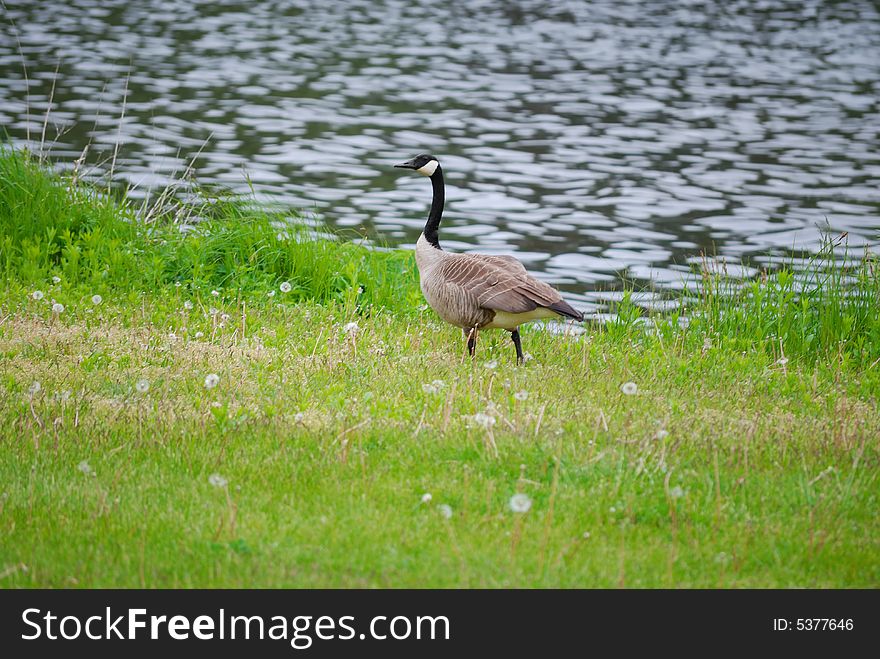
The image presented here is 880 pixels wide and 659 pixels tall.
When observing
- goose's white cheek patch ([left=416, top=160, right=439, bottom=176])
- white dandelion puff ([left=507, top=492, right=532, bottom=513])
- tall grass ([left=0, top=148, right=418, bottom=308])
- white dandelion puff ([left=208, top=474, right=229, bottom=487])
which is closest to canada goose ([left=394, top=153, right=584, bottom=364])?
goose's white cheek patch ([left=416, top=160, right=439, bottom=176])

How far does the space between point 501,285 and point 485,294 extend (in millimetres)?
137

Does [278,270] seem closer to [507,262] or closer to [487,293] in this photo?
[507,262]

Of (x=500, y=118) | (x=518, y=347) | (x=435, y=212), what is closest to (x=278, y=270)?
(x=435, y=212)

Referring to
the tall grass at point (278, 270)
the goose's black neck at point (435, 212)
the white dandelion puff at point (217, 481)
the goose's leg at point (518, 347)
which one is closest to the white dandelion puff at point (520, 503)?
the white dandelion puff at point (217, 481)

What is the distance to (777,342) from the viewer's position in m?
8.91

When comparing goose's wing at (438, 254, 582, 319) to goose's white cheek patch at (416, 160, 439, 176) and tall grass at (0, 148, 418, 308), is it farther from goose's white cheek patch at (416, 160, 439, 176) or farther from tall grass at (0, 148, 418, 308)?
tall grass at (0, 148, 418, 308)

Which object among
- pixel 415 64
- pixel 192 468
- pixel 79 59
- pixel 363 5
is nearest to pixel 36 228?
pixel 192 468

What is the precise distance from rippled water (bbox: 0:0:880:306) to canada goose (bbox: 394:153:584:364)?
3628 millimetres

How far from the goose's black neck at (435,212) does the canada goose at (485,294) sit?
0.62 feet

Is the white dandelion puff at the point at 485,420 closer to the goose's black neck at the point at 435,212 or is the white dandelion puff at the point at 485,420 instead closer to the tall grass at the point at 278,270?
the goose's black neck at the point at 435,212

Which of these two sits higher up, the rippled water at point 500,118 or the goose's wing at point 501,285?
the goose's wing at point 501,285

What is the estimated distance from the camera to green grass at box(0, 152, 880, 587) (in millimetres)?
4898

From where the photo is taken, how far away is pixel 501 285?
757cm

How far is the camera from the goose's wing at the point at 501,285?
7418 millimetres
